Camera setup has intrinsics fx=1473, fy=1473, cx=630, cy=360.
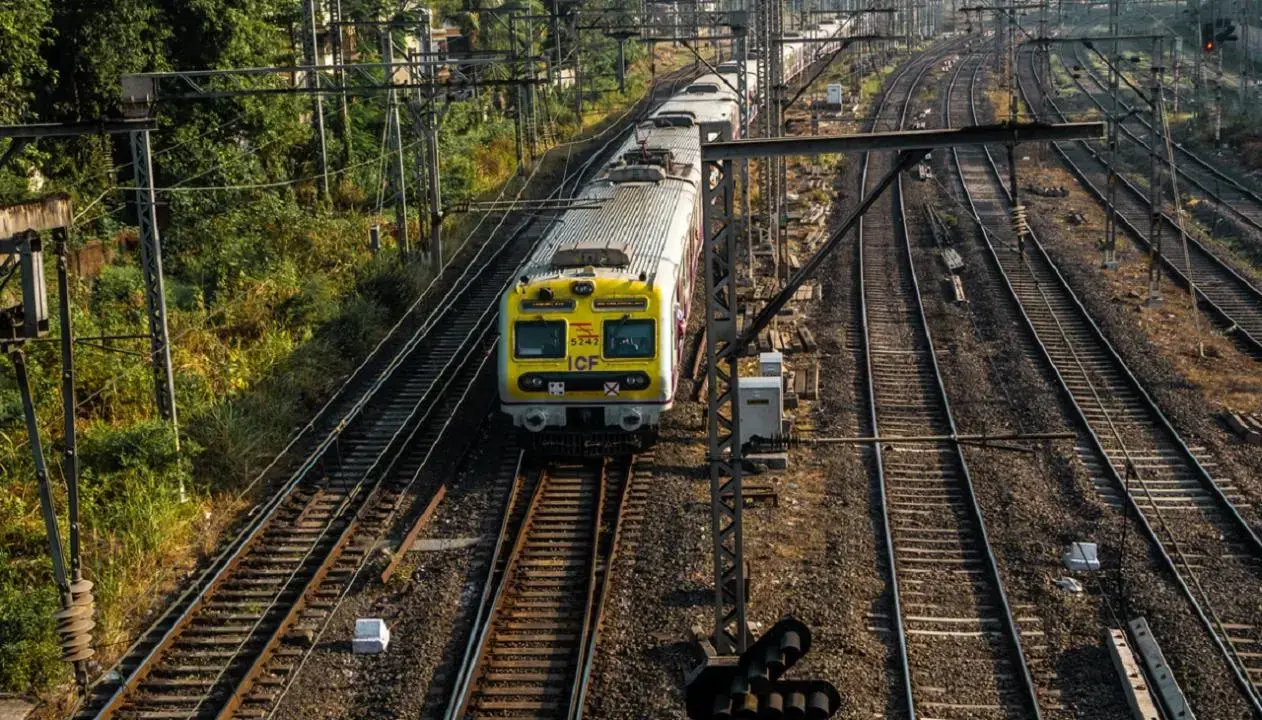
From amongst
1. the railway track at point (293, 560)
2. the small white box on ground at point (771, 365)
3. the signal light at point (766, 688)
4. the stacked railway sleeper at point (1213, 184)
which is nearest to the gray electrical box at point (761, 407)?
the small white box on ground at point (771, 365)

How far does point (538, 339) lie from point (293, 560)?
3984 millimetres

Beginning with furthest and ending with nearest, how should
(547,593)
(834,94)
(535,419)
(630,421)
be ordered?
(834,94)
(535,419)
(630,421)
(547,593)

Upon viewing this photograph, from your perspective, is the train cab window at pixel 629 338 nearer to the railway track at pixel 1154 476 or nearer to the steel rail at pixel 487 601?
the steel rail at pixel 487 601

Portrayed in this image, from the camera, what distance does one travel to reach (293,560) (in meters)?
15.4

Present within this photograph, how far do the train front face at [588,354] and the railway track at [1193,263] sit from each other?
9.55 meters

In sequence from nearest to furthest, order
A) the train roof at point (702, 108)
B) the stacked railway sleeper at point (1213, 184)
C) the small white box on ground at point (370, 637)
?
the small white box on ground at point (370, 637) < the train roof at point (702, 108) < the stacked railway sleeper at point (1213, 184)

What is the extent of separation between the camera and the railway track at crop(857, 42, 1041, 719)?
12.3m

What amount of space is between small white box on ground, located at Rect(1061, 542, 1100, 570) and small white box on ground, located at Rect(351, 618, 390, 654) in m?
6.68

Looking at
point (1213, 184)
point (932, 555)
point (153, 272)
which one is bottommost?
point (932, 555)

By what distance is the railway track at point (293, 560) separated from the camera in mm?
12742

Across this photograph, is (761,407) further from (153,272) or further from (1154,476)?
(153,272)

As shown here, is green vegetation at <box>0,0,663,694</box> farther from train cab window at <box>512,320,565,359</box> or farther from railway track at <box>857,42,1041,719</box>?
railway track at <box>857,42,1041,719</box>

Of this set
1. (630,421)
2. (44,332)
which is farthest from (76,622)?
(630,421)

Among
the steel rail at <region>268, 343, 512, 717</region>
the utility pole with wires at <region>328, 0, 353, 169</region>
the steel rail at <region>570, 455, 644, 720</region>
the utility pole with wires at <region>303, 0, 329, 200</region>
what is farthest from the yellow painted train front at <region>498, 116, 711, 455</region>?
the utility pole with wires at <region>328, 0, 353, 169</region>
